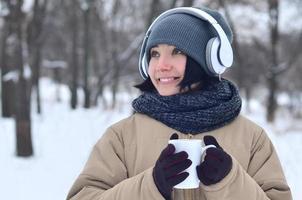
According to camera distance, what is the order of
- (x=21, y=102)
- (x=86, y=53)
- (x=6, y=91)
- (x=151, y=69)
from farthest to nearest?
(x=86, y=53) → (x=6, y=91) → (x=21, y=102) → (x=151, y=69)

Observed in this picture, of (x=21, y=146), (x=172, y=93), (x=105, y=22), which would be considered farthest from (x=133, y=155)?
(x=105, y=22)

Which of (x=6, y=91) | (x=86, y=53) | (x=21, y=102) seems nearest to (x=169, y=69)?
(x=21, y=102)

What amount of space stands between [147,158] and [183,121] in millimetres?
188

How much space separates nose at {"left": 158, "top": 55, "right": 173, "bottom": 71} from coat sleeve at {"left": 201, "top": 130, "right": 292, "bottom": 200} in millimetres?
427

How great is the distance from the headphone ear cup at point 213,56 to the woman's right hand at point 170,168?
42 cm

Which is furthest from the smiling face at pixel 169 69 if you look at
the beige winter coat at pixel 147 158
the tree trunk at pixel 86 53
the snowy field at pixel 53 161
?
the tree trunk at pixel 86 53

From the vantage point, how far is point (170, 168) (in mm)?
1791

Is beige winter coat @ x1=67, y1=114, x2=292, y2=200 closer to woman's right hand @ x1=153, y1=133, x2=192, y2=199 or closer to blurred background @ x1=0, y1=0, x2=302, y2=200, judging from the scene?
woman's right hand @ x1=153, y1=133, x2=192, y2=199

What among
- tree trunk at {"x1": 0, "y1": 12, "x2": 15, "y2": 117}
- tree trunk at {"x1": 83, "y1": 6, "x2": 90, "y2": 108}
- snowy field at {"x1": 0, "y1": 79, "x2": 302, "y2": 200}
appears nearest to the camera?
snowy field at {"x1": 0, "y1": 79, "x2": 302, "y2": 200}

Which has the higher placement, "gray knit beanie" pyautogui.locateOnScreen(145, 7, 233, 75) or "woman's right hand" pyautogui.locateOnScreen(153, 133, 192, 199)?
"gray knit beanie" pyautogui.locateOnScreen(145, 7, 233, 75)

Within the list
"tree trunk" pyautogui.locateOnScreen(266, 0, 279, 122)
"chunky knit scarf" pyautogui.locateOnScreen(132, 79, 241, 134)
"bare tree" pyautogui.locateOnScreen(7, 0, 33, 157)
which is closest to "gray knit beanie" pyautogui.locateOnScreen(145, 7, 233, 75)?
"chunky knit scarf" pyautogui.locateOnScreen(132, 79, 241, 134)

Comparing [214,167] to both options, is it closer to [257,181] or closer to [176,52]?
[257,181]

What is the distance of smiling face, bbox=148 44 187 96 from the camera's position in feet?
6.80

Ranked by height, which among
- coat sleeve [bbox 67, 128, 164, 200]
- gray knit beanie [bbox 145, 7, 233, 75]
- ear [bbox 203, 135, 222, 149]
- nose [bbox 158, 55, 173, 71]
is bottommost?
coat sleeve [bbox 67, 128, 164, 200]
